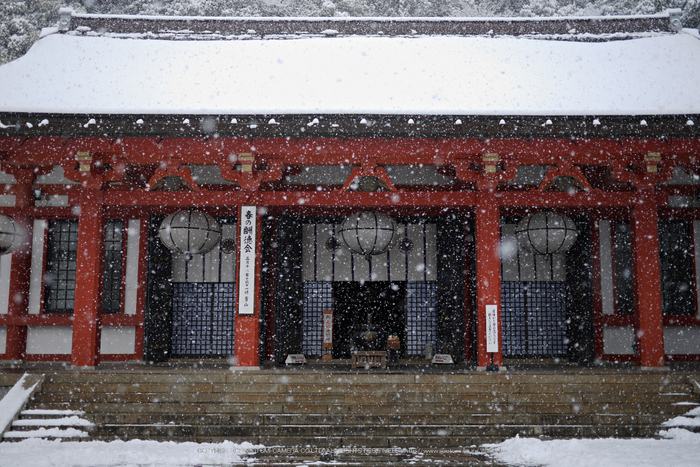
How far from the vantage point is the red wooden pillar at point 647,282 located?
348 inches

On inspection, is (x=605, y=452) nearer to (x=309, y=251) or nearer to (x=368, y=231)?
(x=368, y=231)

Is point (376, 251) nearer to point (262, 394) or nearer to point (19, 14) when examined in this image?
point (262, 394)

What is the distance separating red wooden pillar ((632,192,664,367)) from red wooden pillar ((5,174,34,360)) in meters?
10.4

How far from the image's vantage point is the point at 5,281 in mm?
10945

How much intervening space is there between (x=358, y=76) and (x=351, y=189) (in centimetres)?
229

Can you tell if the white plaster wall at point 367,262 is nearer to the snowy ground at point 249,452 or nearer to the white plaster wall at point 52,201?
the white plaster wall at point 52,201

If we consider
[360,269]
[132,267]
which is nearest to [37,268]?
[132,267]

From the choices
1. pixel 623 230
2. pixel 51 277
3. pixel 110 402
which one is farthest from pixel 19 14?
pixel 623 230

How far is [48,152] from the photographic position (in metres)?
8.89

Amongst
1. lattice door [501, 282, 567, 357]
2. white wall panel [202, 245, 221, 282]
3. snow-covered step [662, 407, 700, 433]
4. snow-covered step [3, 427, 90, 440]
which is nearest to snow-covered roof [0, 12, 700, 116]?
white wall panel [202, 245, 221, 282]

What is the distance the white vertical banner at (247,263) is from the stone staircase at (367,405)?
1.05 metres

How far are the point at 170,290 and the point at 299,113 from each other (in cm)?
562

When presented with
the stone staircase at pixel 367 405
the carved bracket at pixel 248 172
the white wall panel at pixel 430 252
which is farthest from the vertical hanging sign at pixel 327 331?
the carved bracket at pixel 248 172

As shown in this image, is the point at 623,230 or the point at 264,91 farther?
the point at 623,230
